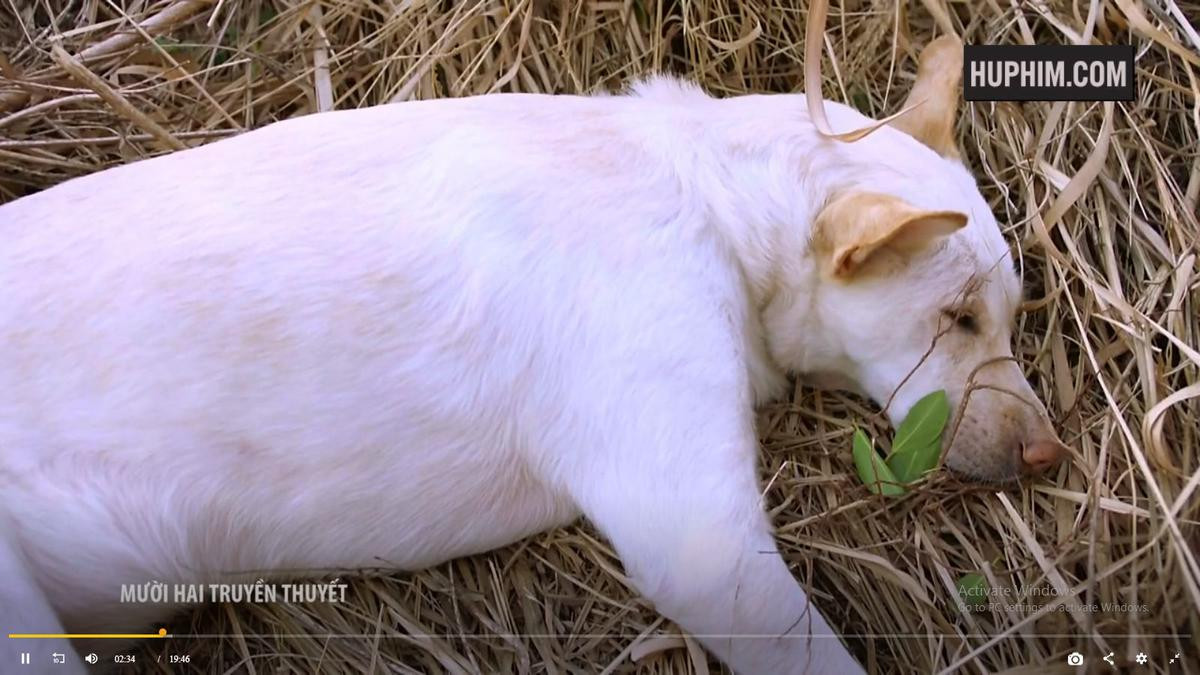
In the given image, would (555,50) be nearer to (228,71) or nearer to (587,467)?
(228,71)

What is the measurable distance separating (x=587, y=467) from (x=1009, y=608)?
564 mm

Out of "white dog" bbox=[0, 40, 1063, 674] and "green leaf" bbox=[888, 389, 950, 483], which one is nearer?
"white dog" bbox=[0, 40, 1063, 674]

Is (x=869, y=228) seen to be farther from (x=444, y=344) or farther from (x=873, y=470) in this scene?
(x=444, y=344)

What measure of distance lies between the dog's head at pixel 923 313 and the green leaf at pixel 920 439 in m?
0.02

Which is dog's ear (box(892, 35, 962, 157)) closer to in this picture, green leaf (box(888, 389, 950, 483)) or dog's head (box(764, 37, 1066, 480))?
dog's head (box(764, 37, 1066, 480))

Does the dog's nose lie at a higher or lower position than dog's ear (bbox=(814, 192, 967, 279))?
lower

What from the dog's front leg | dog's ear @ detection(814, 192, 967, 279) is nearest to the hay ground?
the dog's front leg

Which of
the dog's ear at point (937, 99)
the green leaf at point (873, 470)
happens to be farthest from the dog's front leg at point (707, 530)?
the dog's ear at point (937, 99)

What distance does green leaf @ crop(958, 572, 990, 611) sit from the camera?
56.1 inches

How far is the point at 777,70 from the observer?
194 centimetres

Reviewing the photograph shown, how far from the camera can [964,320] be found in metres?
1.44

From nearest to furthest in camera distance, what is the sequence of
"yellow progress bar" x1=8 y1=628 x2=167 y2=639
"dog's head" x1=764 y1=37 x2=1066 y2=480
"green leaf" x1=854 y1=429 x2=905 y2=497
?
"yellow progress bar" x1=8 y1=628 x2=167 y2=639, "dog's head" x1=764 y1=37 x2=1066 y2=480, "green leaf" x1=854 y1=429 x2=905 y2=497

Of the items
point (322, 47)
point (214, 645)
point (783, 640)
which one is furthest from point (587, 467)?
point (322, 47)

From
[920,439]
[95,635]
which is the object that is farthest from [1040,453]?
[95,635]
